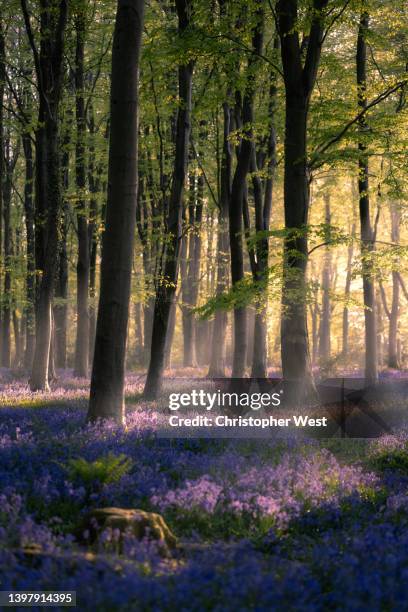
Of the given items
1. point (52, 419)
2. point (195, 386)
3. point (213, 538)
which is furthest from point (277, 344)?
point (213, 538)

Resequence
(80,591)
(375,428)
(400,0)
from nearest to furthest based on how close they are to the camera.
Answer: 1. (80,591)
2. (375,428)
3. (400,0)

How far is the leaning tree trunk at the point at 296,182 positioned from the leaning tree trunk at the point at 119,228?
442 cm

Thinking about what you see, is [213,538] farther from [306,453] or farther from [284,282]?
[284,282]

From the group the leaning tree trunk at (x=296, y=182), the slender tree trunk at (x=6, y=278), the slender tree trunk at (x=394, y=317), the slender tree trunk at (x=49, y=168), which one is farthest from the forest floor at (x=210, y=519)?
the slender tree trunk at (x=6, y=278)

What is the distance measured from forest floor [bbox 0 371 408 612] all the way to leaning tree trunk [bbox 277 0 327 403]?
11.3 ft

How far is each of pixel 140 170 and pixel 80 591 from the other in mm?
24173

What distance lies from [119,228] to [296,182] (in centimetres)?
545

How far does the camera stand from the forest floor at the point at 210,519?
411cm

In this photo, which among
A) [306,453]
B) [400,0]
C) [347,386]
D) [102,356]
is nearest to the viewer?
[306,453]

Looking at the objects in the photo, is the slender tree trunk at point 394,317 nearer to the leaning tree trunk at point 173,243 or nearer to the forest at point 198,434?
the forest at point 198,434

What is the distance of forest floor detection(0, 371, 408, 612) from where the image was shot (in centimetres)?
411

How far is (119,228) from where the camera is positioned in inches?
388

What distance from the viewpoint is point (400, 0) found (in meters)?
18.2

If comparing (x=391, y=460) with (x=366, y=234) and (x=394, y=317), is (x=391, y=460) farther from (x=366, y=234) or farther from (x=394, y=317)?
(x=394, y=317)
